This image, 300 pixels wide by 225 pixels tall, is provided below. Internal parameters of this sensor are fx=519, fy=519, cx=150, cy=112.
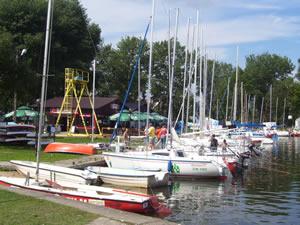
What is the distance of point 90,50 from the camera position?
253 ft

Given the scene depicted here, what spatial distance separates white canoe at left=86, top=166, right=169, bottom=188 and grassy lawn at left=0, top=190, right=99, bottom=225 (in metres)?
9.95

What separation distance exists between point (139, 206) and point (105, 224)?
16.4 feet

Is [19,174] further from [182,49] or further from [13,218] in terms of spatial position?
[182,49]

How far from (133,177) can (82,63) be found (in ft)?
169

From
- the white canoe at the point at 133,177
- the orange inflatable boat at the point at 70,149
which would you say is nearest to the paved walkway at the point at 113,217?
the white canoe at the point at 133,177

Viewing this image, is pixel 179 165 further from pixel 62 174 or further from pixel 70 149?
pixel 62 174

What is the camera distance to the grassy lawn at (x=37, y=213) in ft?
40.4

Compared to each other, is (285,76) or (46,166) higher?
(285,76)

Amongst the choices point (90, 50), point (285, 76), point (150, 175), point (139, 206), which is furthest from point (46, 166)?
point (285, 76)

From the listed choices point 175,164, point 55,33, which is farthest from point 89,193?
point 55,33

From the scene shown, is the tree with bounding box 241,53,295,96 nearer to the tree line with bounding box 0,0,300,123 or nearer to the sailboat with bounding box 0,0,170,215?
the tree line with bounding box 0,0,300,123

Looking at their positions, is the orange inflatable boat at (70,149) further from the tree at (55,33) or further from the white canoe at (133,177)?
the tree at (55,33)

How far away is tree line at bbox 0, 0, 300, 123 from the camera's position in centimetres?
3934

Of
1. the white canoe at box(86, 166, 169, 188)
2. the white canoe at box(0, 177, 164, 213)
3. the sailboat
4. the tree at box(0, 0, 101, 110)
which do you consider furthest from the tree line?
the white canoe at box(86, 166, 169, 188)
